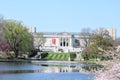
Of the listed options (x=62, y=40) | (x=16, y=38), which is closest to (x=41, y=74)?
(x=16, y=38)

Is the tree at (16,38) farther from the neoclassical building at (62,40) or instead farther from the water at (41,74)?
the neoclassical building at (62,40)

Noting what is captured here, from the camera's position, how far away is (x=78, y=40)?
16075cm

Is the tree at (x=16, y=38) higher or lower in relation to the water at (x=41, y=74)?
higher

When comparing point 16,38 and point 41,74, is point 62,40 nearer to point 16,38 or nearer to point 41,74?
point 16,38

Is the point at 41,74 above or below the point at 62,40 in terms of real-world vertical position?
below

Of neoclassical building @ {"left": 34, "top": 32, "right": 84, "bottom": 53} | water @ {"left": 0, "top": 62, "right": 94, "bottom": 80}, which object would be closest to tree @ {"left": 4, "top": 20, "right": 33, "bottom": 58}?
water @ {"left": 0, "top": 62, "right": 94, "bottom": 80}

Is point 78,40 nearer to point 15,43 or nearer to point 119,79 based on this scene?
point 15,43

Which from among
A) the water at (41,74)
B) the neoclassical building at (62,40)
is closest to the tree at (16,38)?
the water at (41,74)

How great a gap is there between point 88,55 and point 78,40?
73.4m

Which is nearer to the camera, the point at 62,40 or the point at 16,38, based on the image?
the point at 16,38

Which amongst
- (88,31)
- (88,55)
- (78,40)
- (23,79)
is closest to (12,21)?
(88,55)

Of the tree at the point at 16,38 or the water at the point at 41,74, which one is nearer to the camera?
the water at the point at 41,74

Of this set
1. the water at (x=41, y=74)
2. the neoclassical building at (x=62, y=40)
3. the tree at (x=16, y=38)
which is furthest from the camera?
the neoclassical building at (x=62, y=40)

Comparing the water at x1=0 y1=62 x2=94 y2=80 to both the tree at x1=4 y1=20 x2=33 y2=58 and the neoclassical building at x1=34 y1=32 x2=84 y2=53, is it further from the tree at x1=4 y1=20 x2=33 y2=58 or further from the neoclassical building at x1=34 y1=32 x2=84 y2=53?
the neoclassical building at x1=34 y1=32 x2=84 y2=53
